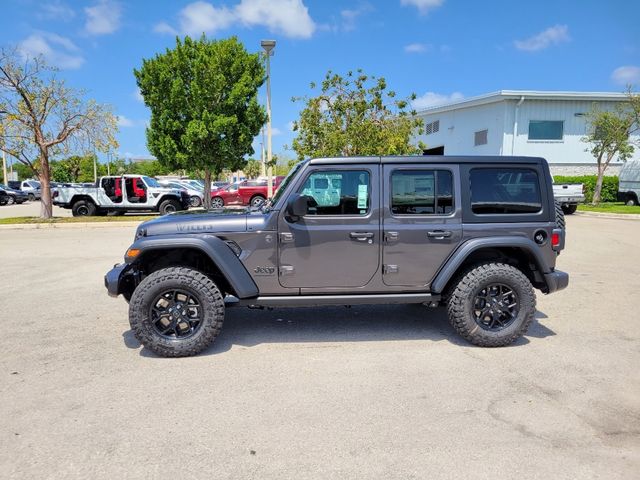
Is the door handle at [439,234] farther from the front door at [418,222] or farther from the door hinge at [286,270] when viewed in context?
the door hinge at [286,270]

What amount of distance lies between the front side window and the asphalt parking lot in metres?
1.35

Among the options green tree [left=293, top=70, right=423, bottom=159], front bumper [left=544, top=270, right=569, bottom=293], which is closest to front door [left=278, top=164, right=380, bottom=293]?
front bumper [left=544, top=270, right=569, bottom=293]

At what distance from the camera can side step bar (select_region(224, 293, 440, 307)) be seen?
427 centimetres

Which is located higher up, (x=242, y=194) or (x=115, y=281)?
(x=242, y=194)

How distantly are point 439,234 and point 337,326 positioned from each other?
1569mm

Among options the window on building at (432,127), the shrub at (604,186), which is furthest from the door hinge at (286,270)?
the window on building at (432,127)

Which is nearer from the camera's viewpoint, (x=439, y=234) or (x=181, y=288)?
(x=181, y=288)

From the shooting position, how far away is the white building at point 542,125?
2630cm

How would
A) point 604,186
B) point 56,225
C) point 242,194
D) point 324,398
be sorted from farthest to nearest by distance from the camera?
point 604,186 → point 242,194 → point 56,225 → point 324,398

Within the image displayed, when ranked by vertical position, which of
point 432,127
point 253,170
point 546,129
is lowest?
point 546,129

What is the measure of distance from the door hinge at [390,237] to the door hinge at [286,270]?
0.93 m

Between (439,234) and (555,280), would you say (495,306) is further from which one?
(439,234)

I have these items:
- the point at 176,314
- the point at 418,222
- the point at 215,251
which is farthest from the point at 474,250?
the point at 176,314

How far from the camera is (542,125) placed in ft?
88.2
